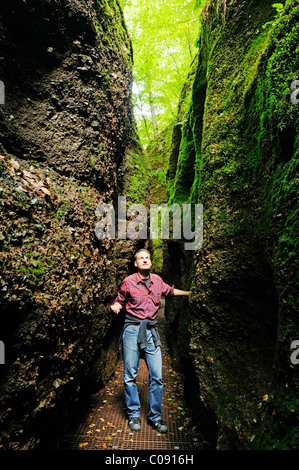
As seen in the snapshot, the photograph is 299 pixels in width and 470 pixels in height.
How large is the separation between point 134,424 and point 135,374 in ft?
2.10

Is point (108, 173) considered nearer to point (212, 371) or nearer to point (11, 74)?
point (11, 74)

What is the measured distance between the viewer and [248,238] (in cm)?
278

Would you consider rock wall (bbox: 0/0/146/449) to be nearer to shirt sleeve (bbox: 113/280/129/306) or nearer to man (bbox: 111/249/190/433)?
shirt sleeve (bbox: 113/280/129/306)

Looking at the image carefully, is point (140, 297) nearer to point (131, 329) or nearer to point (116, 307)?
point (116, 307)

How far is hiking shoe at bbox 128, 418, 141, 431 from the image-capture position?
3447 mm

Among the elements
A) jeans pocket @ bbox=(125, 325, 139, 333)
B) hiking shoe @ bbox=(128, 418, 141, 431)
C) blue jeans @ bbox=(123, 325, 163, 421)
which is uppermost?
jeans pocket @ bbox=(125, 325, 139, 333)

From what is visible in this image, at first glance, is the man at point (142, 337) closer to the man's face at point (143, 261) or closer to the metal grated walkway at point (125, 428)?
the man's face at point (143, 261)

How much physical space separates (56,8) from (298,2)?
2977 millimetres

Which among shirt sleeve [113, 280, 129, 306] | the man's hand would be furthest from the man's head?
the man's hand

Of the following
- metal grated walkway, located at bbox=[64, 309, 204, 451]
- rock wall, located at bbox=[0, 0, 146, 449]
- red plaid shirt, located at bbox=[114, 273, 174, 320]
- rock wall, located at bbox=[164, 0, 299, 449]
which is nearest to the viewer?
rock wall, located at bbox=[164, 0, 299, 449]

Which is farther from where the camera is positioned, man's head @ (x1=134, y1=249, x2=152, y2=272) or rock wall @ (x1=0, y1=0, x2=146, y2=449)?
man's head @ (x1=134, y1=249, x2=152, y2=272)

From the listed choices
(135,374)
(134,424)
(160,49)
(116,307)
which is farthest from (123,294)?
(160,49)
